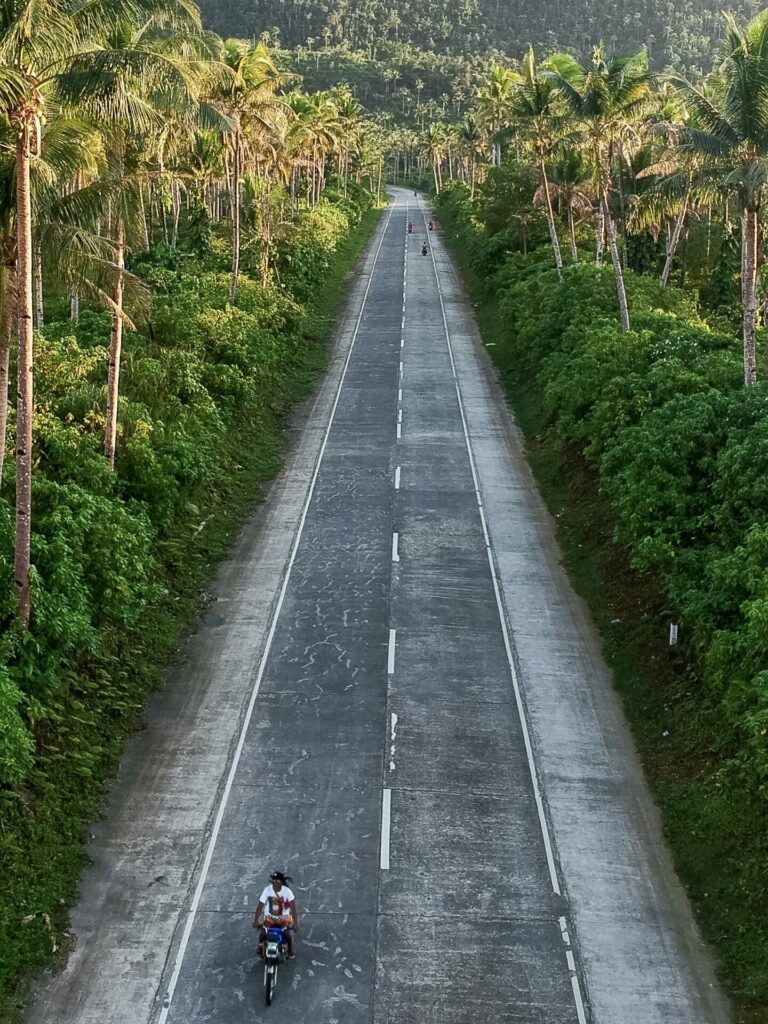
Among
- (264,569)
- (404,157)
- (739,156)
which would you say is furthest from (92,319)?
(404,157)

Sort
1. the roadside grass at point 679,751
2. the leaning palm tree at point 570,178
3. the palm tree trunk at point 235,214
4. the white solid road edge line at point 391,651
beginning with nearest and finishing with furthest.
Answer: the roadside grass at point 679,751, the white solid road edge line at point 391,651, the palm tree trunk at point 235,214, the leaning palm tree at point 570,178

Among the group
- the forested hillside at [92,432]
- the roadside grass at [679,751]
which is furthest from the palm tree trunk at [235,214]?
the roadside grass at [679,751]

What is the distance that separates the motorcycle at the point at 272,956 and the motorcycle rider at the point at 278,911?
7 cm

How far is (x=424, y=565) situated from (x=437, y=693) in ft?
19.0

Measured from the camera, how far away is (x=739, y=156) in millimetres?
25797

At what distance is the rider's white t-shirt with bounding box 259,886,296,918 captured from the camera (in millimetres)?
12977

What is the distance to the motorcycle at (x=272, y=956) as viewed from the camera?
12539 mm

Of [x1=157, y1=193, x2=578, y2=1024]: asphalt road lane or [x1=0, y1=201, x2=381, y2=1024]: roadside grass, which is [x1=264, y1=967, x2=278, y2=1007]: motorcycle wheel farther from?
[x1=0, y1=201, x2=381, y2=1024]: roadside grass

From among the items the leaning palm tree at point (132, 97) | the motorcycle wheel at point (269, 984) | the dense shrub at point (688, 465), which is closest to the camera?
the motorcycle wheel at point (269, 984)

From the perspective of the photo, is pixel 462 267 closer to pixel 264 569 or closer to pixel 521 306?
pixel 521 306

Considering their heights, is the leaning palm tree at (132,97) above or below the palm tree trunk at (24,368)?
above

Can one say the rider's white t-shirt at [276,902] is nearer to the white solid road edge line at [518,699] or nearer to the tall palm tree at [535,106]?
the white solid road edge line at [518,699]

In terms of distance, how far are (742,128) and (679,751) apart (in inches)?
644

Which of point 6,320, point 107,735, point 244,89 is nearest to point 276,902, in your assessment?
point 107,735
